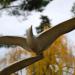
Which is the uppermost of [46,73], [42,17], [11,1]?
[11,1]

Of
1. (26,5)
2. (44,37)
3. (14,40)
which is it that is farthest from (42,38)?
(26,5)

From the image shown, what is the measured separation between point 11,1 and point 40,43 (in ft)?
26.5

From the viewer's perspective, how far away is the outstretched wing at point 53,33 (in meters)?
2.26

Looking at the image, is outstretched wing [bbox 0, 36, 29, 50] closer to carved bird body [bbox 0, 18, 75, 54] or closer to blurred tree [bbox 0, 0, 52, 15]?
carved bird body [bbox 0, 18, 75, 54]

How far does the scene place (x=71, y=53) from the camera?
9930 mm

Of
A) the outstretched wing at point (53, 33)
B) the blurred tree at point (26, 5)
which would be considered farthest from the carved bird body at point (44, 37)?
the blurred tree at point (26, 5)

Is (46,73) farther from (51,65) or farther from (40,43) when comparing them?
(40,43)

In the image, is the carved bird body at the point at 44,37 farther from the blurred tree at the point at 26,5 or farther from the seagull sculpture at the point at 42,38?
the blurred tree at the point at 26,5

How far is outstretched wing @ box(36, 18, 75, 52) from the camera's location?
2.26 metres

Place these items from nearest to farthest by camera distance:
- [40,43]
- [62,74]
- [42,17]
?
1. [40,43]
2. [62,74]
3. [42,17]

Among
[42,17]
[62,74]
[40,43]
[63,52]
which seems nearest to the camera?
[40,43]

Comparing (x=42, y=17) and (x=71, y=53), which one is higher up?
(x=42, y=17)

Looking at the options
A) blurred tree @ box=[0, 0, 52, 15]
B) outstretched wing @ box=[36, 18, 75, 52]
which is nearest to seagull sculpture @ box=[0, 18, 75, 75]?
outstretched wing @ box=[36, 18, 75, 52]

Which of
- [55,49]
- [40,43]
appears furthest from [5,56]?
[40,43]
